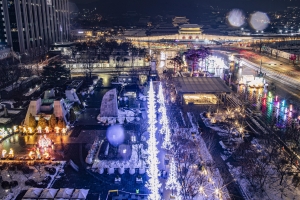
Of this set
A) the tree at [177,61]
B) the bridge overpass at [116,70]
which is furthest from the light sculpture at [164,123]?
the tree at [177,61]

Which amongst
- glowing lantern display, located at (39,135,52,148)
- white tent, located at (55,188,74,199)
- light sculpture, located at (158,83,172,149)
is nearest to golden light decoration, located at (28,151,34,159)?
glowing lantern display, located at (39,135,52,148)

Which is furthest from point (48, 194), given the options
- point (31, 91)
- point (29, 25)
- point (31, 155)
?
point (29, 25)

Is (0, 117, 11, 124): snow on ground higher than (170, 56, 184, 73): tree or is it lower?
lower

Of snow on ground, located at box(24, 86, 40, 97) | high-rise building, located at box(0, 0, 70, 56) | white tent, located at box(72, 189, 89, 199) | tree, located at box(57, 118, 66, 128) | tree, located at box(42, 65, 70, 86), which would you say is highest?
high-rise building, located at box(0, 0, 70, 56)

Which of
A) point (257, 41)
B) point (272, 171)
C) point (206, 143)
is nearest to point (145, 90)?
point (206, 143)

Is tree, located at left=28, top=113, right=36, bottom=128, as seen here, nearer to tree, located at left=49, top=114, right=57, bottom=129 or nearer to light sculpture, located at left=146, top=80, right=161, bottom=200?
tree, located at left=49, top=114, right=57, bottom=129

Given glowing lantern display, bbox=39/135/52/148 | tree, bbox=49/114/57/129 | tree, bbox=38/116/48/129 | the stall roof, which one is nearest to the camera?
glowing lantern display, bbox=39/135/52/148

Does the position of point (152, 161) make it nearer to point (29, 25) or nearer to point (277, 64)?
point (277, 64)
